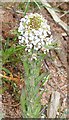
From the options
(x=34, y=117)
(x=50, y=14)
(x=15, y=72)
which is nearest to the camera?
(x=34, y=117)

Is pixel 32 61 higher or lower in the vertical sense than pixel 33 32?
lower

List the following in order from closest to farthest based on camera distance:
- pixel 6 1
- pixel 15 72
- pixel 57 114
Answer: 1. pixel 57 114
2. pixel 15 72
3. pixel 6 1

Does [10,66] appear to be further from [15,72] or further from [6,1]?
[6,1]

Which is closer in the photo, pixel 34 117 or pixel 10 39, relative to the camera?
pixel 34 117

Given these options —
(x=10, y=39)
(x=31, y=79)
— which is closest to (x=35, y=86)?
(x=31, y=79)

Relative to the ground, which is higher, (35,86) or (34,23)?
(34,23)

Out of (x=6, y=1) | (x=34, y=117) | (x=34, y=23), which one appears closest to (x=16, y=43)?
(x=6, y=1)

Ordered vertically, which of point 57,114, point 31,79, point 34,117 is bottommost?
point 57,114
